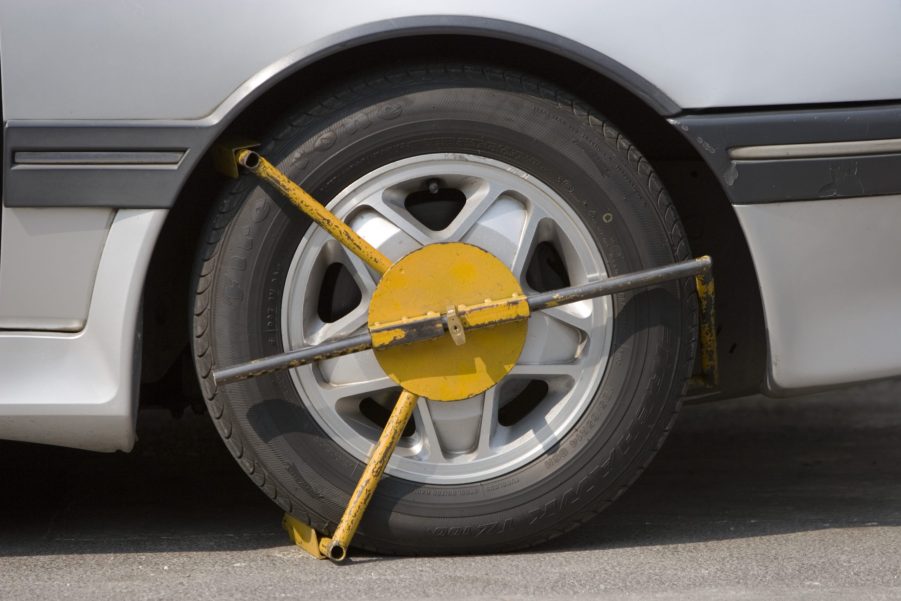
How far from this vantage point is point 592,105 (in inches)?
98.7

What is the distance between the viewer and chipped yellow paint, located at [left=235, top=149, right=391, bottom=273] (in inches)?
88.7

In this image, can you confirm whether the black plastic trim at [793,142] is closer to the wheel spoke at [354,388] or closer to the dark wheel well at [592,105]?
the dark wheel well at [592,105]

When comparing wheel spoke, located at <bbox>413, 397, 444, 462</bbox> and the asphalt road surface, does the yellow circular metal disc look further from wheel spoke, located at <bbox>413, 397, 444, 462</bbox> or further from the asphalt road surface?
the asphalt road surface

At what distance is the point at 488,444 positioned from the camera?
2387 millimetres

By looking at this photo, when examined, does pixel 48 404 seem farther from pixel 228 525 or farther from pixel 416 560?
pixel 416 560

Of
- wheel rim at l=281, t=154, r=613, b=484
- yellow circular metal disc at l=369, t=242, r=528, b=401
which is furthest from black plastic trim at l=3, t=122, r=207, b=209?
yellow circular metal disc at l=369, t=242, r=528, b=401

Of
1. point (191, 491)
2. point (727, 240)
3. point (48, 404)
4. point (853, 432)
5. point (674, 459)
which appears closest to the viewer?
point (48, 404)

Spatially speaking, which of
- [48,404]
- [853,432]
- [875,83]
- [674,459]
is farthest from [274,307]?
[853,432]

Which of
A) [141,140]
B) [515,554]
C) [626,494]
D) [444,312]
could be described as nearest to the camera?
[141,140]

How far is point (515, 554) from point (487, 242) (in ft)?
2.00

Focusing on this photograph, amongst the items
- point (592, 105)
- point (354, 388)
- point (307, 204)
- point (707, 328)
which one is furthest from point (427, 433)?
point (592, 105)

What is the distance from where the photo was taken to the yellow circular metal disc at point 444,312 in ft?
7.55

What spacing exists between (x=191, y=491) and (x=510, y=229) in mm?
1144

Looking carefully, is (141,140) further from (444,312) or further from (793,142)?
(793,142)
